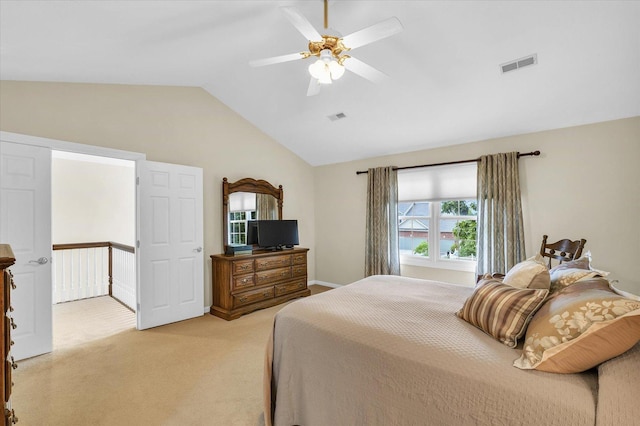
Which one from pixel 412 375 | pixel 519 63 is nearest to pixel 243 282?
pixel 412 375

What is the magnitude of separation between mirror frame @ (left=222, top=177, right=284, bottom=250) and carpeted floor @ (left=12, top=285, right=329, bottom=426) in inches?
55.1

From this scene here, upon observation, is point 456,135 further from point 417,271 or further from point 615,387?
point 615,387

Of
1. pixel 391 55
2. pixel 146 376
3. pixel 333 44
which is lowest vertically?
pixel 146 376

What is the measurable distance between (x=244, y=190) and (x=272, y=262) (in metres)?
1.22

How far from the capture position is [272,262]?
4352 millimetres

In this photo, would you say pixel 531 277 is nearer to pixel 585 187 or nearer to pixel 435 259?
pixel 585 187

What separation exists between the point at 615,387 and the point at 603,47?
288cm

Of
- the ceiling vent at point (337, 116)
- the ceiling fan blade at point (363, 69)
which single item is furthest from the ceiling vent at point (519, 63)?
the ceiling vent at point (337, 116)

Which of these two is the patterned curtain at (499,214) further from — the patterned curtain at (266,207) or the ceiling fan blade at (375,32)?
the patterned curtain at (266,207)

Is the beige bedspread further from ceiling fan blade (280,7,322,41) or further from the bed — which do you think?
ceiling fan blade (280,7,322,41)

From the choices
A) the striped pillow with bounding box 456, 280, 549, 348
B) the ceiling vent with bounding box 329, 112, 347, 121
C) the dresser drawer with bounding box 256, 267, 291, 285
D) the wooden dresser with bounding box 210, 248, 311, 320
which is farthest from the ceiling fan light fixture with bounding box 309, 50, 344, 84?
the dresser drawer with bounding box 256, 267, 291, 285

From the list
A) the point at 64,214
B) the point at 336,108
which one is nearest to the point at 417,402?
the point at 336,108

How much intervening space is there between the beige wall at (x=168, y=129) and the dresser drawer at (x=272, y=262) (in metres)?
0.68

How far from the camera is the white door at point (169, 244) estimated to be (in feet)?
11.4
